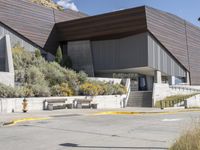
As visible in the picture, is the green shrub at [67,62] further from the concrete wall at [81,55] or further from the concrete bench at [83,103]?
the concrete bench at [83,103]

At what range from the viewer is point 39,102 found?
1074 inches

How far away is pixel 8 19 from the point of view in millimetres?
44281

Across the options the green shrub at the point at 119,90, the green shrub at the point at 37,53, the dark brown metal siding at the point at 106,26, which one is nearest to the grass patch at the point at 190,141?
the green shrub at the point at 119,90

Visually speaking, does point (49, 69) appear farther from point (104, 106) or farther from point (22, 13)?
point (22, 13)

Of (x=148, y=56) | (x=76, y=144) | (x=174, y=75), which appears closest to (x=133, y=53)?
(x=148, y=56)

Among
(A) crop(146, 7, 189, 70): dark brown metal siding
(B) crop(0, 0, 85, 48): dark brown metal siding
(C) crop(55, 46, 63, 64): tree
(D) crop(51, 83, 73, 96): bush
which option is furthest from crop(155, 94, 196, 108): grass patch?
(B) crop(0, 0, 85, 48): dark brown metal siding

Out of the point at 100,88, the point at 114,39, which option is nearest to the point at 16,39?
the point at 114,39

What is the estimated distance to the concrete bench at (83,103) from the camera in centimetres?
3033

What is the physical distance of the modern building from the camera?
1767 inches

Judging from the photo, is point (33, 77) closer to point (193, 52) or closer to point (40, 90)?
point (40, 90)

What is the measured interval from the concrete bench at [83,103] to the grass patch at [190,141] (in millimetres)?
22807

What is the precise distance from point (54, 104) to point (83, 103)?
11.0ft

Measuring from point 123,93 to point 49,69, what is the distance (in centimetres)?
735

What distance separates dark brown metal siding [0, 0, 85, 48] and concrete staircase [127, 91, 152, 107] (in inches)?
602
